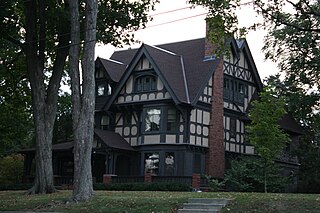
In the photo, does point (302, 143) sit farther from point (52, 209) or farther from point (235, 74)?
point (52, 209)

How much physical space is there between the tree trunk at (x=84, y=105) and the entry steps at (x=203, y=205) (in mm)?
4364

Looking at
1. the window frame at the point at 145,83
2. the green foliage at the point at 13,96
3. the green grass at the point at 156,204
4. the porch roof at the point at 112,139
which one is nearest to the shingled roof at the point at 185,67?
the window frame at the point at 145,83

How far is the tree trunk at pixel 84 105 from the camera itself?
20.2m

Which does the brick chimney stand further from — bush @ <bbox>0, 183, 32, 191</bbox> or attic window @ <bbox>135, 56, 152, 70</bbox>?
bush @ <bbox>0, 183, 32, 191</bbox>

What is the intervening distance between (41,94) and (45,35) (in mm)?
3216

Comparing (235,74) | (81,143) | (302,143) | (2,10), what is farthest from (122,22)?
(302,143)

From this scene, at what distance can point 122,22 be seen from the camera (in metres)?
27.5

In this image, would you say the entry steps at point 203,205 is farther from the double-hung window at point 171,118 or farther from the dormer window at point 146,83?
the dormer window at point 146,83

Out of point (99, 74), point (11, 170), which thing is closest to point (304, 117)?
point (99, 74)

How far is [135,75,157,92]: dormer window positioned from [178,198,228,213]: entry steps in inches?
740

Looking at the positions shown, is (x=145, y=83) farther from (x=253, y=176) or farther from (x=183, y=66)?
(x=253, y=176)

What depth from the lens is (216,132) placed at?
3722 centimetres

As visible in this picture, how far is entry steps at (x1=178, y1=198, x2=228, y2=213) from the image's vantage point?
55.8ft

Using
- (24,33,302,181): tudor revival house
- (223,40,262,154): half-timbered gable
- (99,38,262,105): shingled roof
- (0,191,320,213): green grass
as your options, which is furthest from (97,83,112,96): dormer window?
(0,191,320,213): green grass
